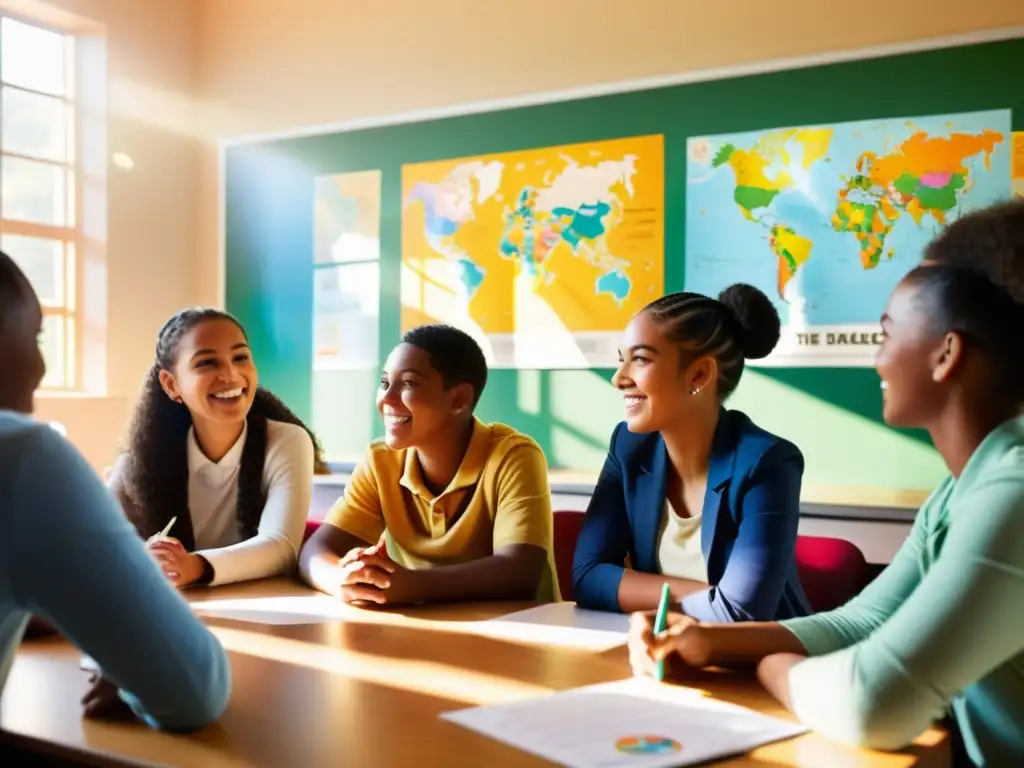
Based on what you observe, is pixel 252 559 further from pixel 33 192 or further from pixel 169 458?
pixel 33 192

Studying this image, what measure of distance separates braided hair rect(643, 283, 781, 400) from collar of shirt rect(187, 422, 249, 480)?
1.02 metres

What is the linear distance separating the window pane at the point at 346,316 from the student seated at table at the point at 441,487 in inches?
80.7

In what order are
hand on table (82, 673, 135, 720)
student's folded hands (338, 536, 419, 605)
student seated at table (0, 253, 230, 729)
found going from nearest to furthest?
student seated at table (0, 253, 230, 729) < hand on table (82, 673, 135, 720) < student's folded hands (338, 536, 419, 605)

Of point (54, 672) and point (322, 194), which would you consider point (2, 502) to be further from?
point (322, 194)

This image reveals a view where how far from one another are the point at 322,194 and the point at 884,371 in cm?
352

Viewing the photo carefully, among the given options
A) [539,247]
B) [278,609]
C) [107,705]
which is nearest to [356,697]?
[107,705]

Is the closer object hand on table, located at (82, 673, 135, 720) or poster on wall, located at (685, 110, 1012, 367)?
hand on table, located at (82, 673, 135, 720)

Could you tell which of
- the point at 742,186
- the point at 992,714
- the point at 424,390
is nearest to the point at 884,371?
the point at 992,714

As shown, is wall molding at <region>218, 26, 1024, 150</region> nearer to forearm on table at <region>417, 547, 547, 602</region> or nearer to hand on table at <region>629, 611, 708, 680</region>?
forearm on table at <region>417, 547, 547, 602</region>

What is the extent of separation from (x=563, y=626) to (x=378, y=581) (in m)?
0.35

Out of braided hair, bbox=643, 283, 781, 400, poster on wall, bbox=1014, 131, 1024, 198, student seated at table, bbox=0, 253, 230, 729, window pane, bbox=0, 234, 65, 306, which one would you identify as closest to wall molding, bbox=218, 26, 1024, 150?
poster on wall, bbox=1014, 131, 1024, 198

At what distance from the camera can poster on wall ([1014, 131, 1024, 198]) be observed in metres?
3.08

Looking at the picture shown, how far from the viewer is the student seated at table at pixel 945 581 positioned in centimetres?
106

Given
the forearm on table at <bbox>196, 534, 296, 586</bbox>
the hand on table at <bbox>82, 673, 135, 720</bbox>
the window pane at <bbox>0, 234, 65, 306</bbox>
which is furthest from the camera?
the window pane at <bbox>0, 234, 65, 306</bbox>
